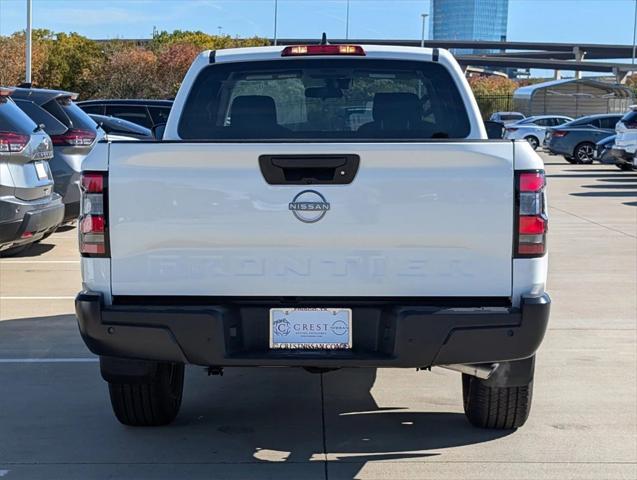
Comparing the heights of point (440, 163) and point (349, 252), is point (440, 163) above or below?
above

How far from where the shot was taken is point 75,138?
12.3 meters

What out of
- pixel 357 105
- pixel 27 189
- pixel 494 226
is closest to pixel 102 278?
pixel 494 226

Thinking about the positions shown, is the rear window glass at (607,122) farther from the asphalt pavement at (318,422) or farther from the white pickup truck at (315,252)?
the white pickup truck at (315,252)

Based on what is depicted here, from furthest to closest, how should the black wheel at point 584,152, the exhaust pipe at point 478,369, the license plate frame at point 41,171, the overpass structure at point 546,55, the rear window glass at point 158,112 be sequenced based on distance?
the overpass structure at point 546,55 → the black wheel at point 584,152 → the rear window glass at point 158,112 → the license plate frame at point 41,171 → the exhaust pipe at point 478,369

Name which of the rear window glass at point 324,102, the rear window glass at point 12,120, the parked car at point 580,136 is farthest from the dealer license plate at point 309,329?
the parked car at point 580,136

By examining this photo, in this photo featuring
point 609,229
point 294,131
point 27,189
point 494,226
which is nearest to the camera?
point 494,226

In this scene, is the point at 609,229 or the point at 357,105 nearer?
the point at 357,105

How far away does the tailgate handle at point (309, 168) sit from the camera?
4.59 metres

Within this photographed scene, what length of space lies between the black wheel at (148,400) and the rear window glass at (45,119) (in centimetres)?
701

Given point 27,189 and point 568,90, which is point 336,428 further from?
point 568,90

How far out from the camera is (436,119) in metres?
6.05

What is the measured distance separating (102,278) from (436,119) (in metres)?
2.27

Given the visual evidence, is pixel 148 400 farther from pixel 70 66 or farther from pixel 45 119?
pixel 70 66

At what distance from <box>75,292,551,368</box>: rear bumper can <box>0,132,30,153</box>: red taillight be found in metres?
4.79
